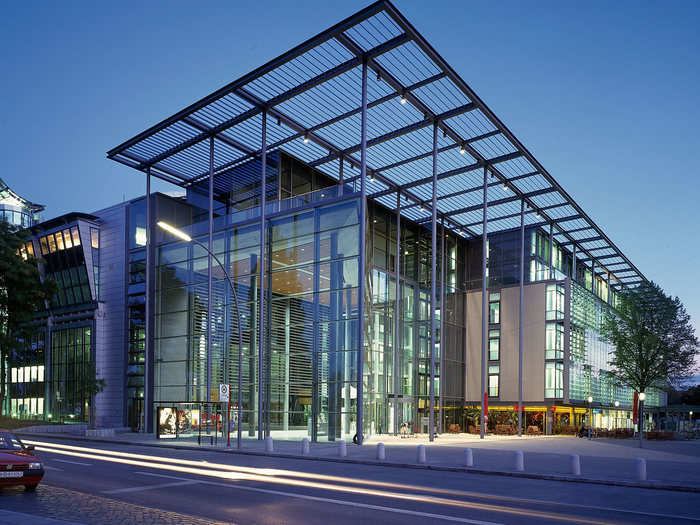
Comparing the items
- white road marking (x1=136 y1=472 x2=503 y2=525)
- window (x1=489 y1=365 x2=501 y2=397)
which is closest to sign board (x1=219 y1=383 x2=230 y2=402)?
white road marking (x1=136 y1=472 x2=503 y2=525)

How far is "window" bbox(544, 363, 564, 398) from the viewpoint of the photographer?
177 ft

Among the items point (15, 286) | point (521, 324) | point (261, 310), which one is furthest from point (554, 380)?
point (15, 286)

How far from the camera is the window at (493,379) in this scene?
5656 centimetres

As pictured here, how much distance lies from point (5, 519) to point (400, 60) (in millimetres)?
28502

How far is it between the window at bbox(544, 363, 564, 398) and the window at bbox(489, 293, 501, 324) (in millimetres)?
6129

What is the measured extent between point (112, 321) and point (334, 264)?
75.8ft

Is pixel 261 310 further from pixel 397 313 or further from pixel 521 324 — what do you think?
pixel 521 324

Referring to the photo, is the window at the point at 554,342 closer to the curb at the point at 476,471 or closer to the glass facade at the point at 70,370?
the curb at the point at 476,471

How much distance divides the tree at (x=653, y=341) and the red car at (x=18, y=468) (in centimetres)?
5251

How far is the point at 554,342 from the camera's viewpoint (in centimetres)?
5484

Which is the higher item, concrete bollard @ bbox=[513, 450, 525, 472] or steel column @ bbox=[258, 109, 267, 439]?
steel column @ bbox=[258, 109, 267, 439]

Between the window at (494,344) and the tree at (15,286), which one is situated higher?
the tree at (15,286)

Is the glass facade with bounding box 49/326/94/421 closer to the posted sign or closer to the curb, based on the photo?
the curb

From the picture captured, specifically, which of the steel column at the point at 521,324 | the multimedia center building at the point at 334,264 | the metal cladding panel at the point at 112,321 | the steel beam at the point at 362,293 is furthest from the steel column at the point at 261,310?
the steel column at the point at 521,324
